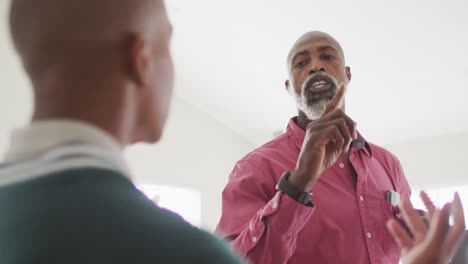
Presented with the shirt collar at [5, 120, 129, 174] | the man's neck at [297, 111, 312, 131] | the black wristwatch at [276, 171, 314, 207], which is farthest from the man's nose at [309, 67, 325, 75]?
the shirt collar at [5, 120, 129, 174]

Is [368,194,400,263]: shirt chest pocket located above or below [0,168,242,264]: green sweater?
below

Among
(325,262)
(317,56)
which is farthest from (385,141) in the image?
(325,262)

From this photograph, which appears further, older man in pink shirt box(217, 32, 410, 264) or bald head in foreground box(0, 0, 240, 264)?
older man in pink shirt box(217, 32, 410, 264)

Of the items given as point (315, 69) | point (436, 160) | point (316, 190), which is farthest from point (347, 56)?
point (316, 190)

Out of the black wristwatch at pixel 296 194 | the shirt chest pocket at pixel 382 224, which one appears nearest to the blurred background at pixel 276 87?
the shirt chest pocket at pixel 382 224

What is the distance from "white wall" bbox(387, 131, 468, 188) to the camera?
3.79m

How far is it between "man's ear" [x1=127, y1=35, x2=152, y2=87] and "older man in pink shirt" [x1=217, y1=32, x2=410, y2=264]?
0.53 meters

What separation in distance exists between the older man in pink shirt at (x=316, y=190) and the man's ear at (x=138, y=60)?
0.53 meters

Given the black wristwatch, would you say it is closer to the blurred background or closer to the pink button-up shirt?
the pink button-up shirt

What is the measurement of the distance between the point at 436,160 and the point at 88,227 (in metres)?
3.92

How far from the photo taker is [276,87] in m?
3.57

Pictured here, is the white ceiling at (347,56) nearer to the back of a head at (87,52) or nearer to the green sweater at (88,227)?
the back of a head at (87,52)

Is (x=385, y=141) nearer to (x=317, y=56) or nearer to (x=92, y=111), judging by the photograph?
(x=317, y=56)

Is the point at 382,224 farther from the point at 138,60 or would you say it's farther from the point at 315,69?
the point at 138,60
